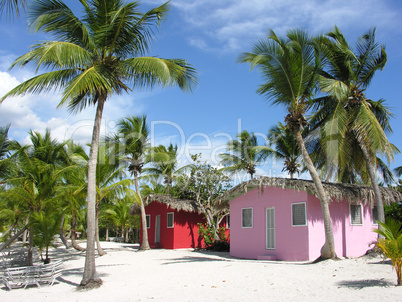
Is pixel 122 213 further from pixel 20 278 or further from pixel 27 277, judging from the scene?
pixel 27 277

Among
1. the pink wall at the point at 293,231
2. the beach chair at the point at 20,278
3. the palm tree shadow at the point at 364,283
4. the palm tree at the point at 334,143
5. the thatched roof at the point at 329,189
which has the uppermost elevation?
the palm tree at the point at 334,143

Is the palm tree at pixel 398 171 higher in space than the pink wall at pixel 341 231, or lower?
higher

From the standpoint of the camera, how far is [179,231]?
2177 centimetres

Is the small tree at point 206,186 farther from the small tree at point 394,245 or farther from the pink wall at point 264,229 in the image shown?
the small tree at point 394,245

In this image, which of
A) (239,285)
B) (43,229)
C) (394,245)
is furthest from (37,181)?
(394,245)

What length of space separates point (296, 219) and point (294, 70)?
5683 millimetres

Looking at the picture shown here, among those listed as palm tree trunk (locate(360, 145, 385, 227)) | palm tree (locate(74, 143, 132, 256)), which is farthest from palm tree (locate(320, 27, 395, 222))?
palm tree (locate(74, 143, 132, 256))

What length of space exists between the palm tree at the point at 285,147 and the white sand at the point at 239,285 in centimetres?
1029

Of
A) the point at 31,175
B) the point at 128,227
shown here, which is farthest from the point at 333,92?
the point at 128,227

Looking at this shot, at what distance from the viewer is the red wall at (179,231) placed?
2164 centimetres

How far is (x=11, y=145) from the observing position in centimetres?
1772

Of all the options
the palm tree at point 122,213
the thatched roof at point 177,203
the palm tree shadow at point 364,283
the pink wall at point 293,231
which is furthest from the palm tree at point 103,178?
the palm tree at point 122,213

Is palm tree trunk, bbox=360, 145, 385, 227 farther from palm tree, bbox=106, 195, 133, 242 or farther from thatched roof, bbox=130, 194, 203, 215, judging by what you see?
palm tree, bbox=106, 195, 133, 242

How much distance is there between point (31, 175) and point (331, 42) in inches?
529
